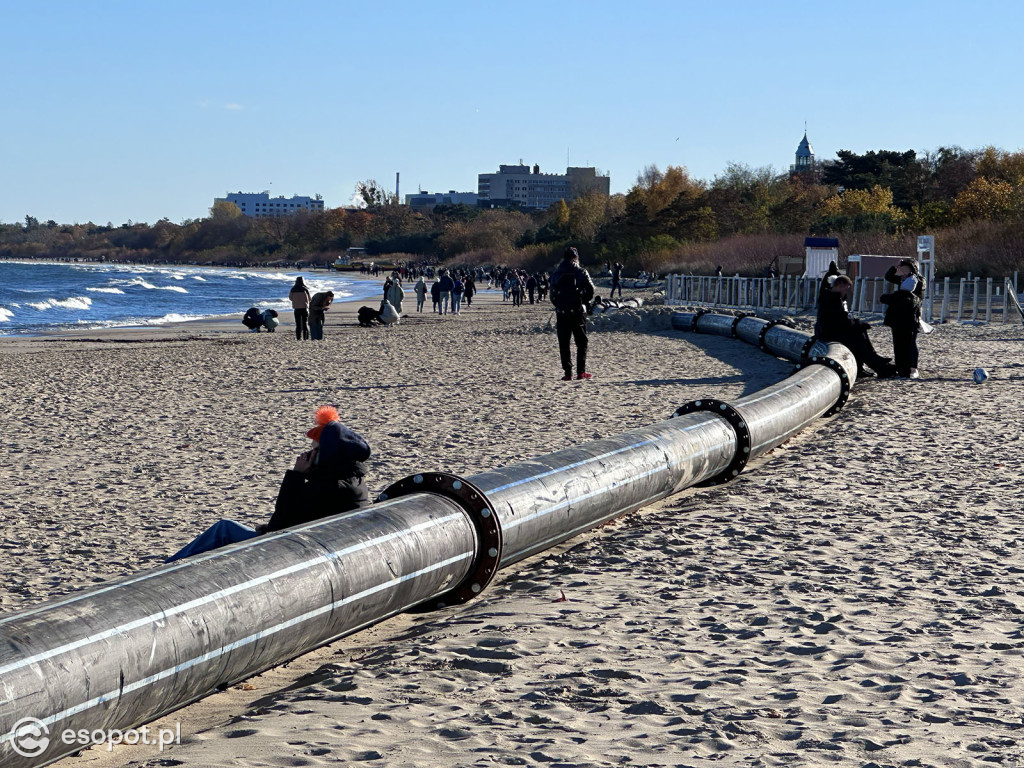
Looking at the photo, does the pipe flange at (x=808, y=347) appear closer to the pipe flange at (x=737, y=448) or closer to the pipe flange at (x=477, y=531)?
the pipe flange at (x=737, y=448)

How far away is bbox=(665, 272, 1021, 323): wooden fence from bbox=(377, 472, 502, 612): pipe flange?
22.7m

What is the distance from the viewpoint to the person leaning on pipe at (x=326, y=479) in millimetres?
6121

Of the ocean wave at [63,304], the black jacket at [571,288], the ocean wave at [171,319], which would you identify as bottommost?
the ocean wave at [171,319]

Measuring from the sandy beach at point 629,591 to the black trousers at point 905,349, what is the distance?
1.18 meters

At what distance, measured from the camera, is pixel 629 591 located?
6309 mm

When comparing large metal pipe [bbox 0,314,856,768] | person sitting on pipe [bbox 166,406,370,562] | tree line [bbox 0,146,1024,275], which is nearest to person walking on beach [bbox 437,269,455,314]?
tree line [bbox 0,146,1024,275]

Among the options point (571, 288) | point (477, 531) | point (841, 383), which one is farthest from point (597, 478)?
point (571, 288)

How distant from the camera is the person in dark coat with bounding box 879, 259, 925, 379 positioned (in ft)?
53.4

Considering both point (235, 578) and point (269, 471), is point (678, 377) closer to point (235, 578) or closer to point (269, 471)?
point (269, 471)

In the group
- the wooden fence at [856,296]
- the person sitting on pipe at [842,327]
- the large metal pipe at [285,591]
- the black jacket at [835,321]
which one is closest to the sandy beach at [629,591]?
the large metal pipe at [285,591]

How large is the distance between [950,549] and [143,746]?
188 inches

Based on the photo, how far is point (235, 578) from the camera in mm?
4684

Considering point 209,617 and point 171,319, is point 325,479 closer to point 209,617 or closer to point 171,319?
point 209,617

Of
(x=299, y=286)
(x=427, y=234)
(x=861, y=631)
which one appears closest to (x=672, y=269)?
(x=299, y=286)
